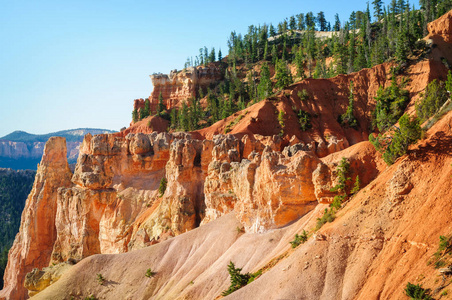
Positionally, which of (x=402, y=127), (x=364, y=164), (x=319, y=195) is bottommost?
(x=319, y=195)

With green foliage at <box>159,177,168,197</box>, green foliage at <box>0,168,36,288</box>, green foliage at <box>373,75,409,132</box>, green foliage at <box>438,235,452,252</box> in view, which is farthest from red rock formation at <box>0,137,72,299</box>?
green foliage at <box>438,235,452,252</box>

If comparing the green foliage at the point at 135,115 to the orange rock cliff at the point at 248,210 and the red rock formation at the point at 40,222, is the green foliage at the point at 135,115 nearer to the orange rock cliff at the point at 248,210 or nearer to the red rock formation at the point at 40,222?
the orange rock cliff at the point at 248,210

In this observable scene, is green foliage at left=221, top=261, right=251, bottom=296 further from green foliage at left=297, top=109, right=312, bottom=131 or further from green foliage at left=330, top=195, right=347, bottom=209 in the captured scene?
green foliage at left=297, top=109, right=312, bottom=131

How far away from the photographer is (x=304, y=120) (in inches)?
3081

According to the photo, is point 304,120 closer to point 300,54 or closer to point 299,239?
point 300,54

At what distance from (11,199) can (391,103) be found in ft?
374

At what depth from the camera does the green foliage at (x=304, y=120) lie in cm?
7738

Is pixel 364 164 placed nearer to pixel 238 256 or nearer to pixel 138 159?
pixel 238 256

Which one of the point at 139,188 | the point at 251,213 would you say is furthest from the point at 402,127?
the point at 139,188

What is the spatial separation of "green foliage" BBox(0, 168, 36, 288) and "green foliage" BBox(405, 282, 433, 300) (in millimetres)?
114130

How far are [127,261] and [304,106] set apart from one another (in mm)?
45820

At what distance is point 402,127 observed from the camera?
2666 cm

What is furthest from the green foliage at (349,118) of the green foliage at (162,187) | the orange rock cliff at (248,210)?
the green foliage at (162,187)

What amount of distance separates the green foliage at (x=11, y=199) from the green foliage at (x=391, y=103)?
306ft
